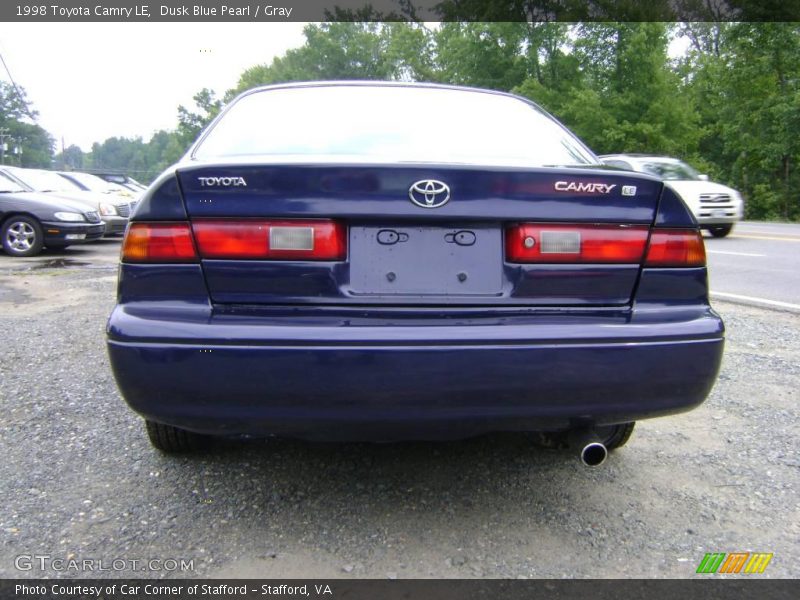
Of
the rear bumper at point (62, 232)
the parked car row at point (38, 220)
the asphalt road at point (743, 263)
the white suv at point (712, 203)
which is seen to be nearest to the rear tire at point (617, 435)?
the asphalt road at point (743, 263)

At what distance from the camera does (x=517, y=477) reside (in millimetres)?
2680

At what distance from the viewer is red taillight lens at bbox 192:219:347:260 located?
2.03 m

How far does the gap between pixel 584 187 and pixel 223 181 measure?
1.09 metres

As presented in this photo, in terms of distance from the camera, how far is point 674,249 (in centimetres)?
220

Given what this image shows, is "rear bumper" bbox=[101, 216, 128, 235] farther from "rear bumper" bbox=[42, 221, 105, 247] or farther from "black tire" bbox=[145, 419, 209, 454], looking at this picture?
"black tire" bbox=[145, 419, 209, 454]

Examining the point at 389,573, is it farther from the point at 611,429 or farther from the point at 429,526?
the point at 611,429

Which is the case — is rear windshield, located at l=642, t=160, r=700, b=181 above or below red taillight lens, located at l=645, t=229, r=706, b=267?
below

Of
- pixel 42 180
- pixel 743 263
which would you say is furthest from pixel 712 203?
pixel 42 180

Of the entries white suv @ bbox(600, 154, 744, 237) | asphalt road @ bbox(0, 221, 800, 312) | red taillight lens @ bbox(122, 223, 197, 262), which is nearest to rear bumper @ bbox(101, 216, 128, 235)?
asphalt road @ bbox(0, 221, 800, 312)

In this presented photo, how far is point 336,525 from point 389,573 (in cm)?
34

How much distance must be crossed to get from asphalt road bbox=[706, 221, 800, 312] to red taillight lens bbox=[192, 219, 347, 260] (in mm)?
5548

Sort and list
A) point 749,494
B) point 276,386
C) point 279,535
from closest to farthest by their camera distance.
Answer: point 276,386
point 279,535
point 749,494

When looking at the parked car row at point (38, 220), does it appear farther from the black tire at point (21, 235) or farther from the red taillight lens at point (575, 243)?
the red taillight lens at point (575, 243)

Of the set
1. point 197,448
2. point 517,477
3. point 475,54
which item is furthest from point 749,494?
point 475,54
